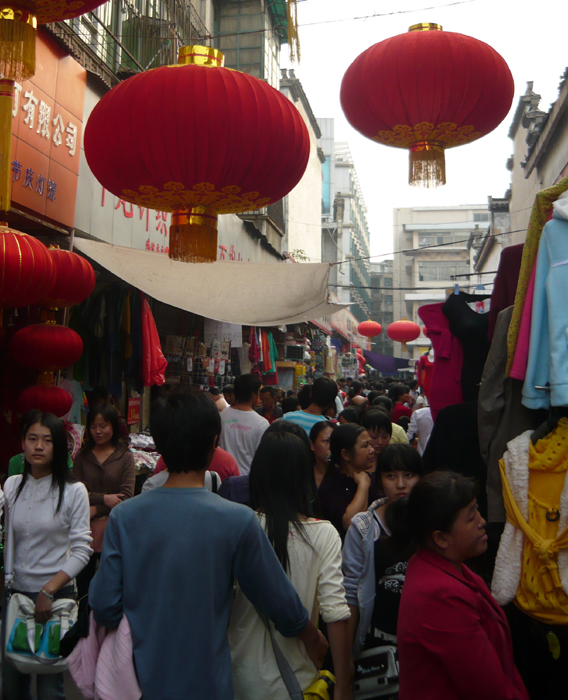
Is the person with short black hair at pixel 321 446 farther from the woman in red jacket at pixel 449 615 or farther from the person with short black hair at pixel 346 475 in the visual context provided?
the woman in red jacket at pixel 449 615

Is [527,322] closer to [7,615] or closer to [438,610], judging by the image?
[438,610]

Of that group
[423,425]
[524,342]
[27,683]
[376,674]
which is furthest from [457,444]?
[423,425]

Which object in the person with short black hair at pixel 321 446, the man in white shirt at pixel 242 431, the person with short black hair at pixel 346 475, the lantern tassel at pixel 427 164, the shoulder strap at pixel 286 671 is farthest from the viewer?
the man in white shirt at pixel 242 431

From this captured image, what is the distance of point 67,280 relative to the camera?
5.00 m

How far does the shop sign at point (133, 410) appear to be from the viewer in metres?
8.68

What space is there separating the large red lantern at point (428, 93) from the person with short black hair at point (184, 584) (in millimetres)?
3512

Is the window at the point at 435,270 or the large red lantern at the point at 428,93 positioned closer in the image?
the large red lantern at the point at 428,93

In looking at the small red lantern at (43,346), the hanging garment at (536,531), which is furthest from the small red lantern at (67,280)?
the hanging garment at (536,531)

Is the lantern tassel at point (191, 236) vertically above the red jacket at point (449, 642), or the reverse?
the lantern tassel at point (191, 236)

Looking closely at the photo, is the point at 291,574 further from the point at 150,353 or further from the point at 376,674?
the point at 150,353

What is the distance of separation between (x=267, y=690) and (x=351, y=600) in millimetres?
675

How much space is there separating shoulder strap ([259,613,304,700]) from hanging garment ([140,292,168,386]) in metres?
5.21

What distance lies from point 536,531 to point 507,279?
140cm

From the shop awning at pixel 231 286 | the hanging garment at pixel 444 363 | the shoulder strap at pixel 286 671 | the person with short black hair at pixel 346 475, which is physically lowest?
the shoulder strap at pixel 286 671
